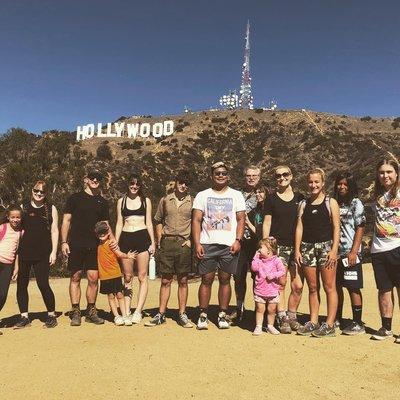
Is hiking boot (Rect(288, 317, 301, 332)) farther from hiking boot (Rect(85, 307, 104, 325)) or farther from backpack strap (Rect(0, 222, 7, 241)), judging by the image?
backpack strap (Rect(0, 222, 7, 241))

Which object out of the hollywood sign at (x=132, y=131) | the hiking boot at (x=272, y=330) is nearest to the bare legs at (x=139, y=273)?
the hiking boot at (x=272, y=330)

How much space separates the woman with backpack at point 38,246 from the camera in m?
5.55

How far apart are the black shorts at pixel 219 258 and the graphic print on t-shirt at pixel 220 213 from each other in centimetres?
24

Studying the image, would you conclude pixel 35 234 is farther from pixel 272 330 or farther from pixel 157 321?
pixel 272 330

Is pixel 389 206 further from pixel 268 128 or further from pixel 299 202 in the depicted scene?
pixel 268 128

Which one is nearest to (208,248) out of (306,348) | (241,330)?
(241,330)

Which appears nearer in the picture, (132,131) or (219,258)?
(219,258)

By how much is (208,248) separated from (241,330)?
1.10 metres

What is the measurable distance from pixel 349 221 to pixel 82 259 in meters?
3.44

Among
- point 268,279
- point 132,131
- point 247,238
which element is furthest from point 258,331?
point 132,131

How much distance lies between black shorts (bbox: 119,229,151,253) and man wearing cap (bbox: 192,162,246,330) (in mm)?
760

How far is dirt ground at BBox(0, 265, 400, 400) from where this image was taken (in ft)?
11.3

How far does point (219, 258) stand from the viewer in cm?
536

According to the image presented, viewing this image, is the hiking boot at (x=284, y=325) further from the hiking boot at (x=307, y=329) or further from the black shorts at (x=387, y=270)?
the black shorts at (x=387, y=270)
